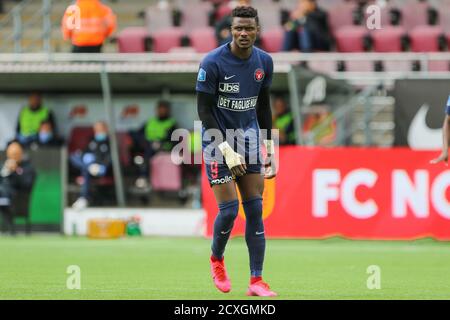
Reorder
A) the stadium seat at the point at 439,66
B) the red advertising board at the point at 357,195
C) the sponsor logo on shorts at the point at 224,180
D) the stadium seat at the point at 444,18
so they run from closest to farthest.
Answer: the sponsor logo on shorts at the point at 224,180 → the red advertising board at the point at 357,195 → the stadium seat at the point at 439,66 → the stadium seat at the point at 444,18

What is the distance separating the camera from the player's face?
349 inches

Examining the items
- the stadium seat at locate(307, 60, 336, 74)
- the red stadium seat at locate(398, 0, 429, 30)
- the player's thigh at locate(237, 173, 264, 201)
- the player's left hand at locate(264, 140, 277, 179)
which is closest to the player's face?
the player's left hand at locate(264, 140, 277, 179)

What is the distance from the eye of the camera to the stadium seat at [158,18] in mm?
23422

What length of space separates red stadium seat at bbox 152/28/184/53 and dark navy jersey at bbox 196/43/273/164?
13.6m

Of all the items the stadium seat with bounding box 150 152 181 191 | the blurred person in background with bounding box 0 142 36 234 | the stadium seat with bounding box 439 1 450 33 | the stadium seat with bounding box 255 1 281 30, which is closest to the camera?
the blurred person in background with bounding box 0 142 36 234

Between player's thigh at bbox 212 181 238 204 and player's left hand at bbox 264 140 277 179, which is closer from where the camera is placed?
player's thigh at bbox 212 181 238 204

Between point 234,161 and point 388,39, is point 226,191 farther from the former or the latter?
point 388,39

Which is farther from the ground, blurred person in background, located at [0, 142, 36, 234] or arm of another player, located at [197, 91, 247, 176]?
arm of another player, located at [197, 91, 247, 176]

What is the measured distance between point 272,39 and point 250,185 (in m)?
13.2

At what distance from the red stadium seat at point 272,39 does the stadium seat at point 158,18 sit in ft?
7.49

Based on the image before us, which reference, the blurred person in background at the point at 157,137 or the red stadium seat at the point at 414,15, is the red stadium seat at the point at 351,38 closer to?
the red stadium seat at the point at 414,15

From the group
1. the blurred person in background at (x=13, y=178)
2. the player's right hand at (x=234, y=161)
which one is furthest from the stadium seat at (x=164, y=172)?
the player's right hand at (x=234, y=161)

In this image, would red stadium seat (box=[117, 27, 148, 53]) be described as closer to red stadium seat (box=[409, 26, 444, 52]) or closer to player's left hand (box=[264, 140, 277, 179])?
red stadium seat (box=[409, 26, 444, 52])
